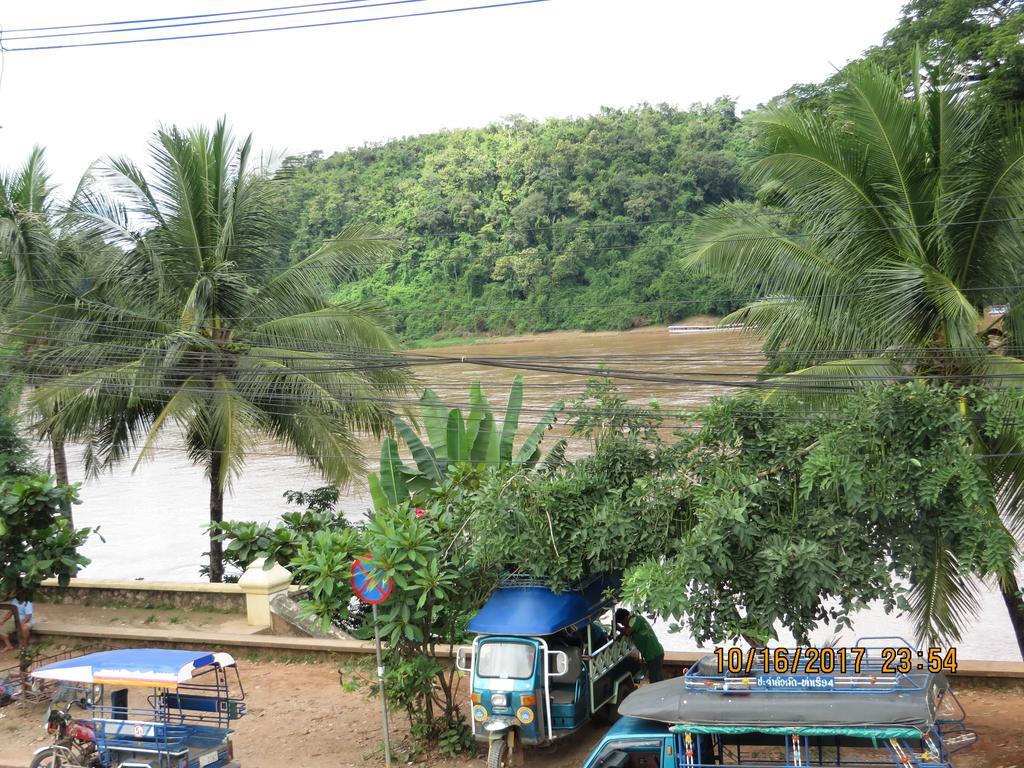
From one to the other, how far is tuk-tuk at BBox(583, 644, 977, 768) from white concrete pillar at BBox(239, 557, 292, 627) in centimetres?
836

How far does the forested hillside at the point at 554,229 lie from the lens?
31062 mm

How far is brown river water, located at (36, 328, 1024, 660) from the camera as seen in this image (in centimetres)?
2089

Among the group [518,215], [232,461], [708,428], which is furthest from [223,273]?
[518,215]

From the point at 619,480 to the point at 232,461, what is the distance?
793 cm

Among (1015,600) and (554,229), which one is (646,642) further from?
(554,229)

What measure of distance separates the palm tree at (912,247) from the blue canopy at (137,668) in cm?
693

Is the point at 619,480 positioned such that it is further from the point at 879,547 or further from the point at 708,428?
the point at 879,547

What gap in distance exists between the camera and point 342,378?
54.2ft

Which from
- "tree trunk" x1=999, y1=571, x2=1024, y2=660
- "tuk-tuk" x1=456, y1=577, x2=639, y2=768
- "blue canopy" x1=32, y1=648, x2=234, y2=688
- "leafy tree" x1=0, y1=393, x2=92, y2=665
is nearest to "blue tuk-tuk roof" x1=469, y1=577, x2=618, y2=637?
"tuk-tuk" x1=456, y1=577, x2=639, y2=768

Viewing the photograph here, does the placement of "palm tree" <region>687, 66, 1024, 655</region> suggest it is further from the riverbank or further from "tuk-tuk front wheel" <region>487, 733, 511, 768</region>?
the riverbank

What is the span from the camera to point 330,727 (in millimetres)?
10680

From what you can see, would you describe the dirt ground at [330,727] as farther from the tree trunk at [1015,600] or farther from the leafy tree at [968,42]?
the leafy tree at [968,42]

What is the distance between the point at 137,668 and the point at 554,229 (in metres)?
25.5

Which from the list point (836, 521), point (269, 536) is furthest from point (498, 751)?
point (269, 536)
